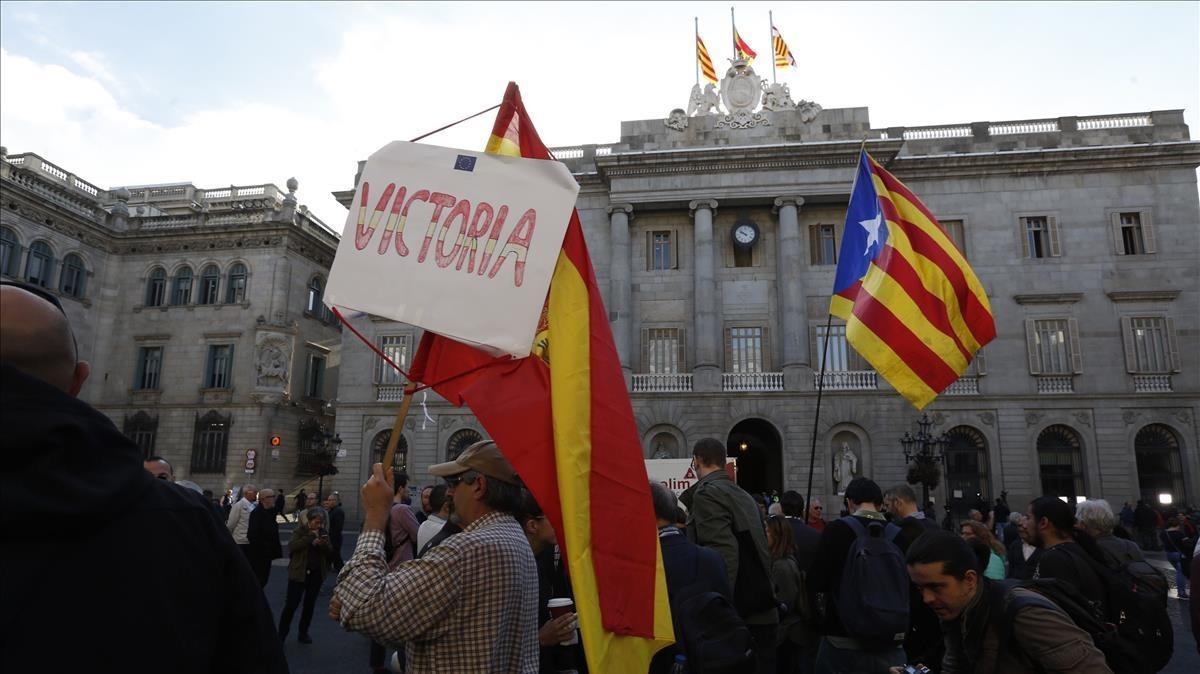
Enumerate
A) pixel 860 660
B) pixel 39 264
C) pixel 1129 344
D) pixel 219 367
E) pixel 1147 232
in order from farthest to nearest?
1. pixel 219 367
2. pixel 39 264
3. pixel 1147 232
4. pixel 1129 344
5. pixel 860 660

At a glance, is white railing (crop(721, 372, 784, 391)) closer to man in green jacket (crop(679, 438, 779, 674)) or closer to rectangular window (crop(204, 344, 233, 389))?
rectangular window (crop(204, 344, 233, 389))

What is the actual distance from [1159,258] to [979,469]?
10473 millimetres

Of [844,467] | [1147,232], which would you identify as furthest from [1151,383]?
[844,467]

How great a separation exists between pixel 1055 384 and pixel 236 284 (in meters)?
34.5

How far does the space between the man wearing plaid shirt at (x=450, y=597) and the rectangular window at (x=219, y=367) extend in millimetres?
33159

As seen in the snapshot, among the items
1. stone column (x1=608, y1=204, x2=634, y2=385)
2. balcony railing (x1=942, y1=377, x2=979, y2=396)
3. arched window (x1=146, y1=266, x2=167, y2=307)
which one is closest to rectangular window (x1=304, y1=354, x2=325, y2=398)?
arched window (x1=146, y1=266, x2=167, y2=307)

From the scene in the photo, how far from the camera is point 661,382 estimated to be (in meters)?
27.5

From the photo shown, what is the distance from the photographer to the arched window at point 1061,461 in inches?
1011

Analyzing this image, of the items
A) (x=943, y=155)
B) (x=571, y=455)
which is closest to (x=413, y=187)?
(x=571, y=455)

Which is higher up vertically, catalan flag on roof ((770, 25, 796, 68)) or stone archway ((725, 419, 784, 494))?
catalan flag on roof ((770, 25, 796, 68))

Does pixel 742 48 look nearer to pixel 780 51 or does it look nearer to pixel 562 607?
pixel 780 51

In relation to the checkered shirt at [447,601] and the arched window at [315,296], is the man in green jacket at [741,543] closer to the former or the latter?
the checkered shirt at [447,601]

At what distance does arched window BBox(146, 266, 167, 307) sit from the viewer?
3403cm

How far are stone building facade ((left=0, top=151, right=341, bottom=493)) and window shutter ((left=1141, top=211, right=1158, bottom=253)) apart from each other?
33.9 meters
